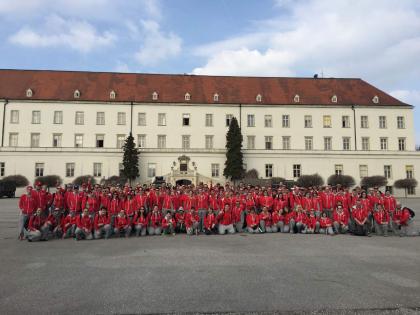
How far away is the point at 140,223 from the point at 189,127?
114ft

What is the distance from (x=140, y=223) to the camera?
12.9 meters

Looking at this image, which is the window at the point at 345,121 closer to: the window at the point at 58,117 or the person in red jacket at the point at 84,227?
the window at the point at 58,117

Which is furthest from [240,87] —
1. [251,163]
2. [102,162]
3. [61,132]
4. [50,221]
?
[50,221]

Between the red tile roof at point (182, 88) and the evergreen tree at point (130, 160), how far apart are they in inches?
262

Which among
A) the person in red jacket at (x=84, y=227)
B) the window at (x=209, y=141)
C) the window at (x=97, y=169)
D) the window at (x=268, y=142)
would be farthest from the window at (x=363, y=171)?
the person in red jacket at (x=84, y=227)

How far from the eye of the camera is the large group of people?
1234cm

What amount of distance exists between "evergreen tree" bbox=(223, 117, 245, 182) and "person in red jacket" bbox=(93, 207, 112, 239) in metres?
32.0

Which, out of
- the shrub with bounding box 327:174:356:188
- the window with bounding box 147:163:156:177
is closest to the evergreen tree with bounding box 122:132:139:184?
the window with bounding box 147:163:156:177

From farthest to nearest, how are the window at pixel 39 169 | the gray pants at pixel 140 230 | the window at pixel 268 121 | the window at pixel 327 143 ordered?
the window at pixel 327 143
the window at pixel 268 121
the window at pixel 39 169
the gray pants at pixel 140 230

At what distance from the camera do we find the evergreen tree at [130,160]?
A: 141ft

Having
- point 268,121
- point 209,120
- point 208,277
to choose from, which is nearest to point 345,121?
point 268,121

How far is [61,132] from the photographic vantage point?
4550cm

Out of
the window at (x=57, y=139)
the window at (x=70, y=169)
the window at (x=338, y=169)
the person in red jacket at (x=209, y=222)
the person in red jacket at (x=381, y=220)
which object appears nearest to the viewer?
the person in red jacket at (x=381, y=220)

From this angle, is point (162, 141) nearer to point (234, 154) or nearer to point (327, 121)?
point (234, 154)
